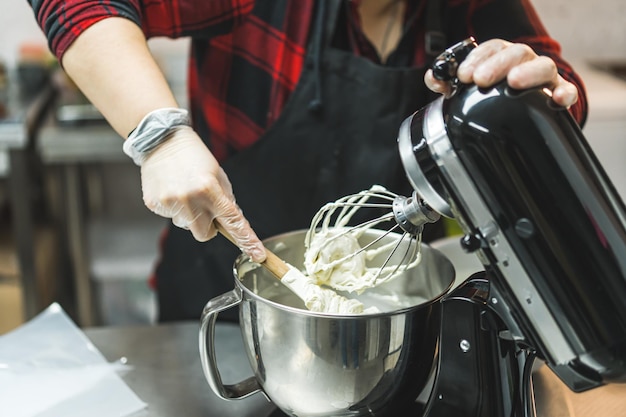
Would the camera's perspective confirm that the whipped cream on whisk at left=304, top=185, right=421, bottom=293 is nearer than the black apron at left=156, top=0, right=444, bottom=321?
Yes

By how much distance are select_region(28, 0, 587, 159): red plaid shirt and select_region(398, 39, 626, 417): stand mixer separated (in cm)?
46

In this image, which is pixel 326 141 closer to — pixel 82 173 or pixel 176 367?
pixel 176 367

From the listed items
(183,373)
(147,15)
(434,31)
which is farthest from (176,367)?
(434,31)

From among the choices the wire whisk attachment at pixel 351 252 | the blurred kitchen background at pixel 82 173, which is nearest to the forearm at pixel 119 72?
the wire whisk attachment at pixel 351 252

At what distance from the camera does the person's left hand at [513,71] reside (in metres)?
0.57

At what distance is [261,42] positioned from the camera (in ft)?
3.56

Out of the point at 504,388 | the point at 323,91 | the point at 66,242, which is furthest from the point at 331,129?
the point at 66,242

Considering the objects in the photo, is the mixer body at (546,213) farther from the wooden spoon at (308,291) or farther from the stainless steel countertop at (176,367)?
the stainless steel countertop at (176,367)

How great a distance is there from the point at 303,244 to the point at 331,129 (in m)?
0.32

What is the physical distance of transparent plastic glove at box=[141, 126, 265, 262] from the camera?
75cm

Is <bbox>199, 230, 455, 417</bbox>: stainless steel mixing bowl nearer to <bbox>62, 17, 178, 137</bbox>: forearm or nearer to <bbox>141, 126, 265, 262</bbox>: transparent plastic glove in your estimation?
<bbox>141, 126, 265, 262</bbox>: transparent plastic glove

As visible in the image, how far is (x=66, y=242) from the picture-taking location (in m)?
2.00

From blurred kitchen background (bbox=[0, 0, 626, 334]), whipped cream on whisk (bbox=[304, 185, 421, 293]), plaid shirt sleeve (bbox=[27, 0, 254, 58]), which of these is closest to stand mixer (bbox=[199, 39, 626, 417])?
whipped cream on whisk (bbox=[304, 185, 421, 293])

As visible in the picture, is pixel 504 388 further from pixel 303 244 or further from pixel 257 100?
pixel 257 100
